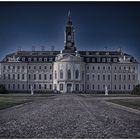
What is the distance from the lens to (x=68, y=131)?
254 inches

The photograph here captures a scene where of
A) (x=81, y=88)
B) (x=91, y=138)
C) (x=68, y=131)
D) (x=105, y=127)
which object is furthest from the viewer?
(x=81, y=88)

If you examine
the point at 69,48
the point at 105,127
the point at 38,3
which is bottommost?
the point at 105,127

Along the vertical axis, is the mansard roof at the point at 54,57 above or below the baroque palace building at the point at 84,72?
above

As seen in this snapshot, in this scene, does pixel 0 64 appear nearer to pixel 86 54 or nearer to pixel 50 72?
pixel 50 72

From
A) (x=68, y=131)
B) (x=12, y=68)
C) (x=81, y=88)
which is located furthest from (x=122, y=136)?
(x=12, y=68)

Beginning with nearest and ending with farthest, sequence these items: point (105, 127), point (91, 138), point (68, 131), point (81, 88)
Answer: point (91, 138) → point (68, 131) → point (105, 127) → point (81, 88)

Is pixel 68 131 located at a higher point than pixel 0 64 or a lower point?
lower

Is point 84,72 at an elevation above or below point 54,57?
below

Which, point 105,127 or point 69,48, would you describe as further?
point 69,48

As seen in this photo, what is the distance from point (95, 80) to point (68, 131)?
47.1m

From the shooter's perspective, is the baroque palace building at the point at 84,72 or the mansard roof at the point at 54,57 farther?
the mansard roof at the point at 54,57

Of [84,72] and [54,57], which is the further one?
[54,57]

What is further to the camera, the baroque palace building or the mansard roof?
the mansard roof

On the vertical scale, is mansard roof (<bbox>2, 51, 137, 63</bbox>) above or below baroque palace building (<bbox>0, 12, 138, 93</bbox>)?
above
